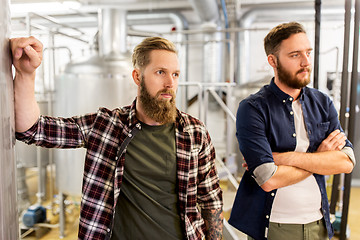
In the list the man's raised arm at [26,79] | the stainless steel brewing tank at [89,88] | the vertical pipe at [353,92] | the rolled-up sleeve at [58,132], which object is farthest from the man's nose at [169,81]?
the stainless steel brewing tank at [89,88]

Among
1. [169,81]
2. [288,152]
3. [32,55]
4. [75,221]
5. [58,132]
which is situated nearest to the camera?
[32,55]

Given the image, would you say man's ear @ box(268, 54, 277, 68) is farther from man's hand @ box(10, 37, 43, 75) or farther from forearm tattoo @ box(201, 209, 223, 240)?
man's hand @ box(10, 37, 43, 75)

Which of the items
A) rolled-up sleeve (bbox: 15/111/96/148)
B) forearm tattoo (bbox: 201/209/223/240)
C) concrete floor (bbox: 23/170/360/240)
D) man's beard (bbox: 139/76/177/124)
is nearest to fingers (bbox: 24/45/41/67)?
rolled-up sleeve (bbox: 15/111/96/148)

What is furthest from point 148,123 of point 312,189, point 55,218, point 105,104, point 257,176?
point 55,218

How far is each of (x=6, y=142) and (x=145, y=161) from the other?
508mm

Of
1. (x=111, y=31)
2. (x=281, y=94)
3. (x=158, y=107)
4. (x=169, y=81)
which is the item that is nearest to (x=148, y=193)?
(x=158, y=107)

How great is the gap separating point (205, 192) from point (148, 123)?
348 millimetres

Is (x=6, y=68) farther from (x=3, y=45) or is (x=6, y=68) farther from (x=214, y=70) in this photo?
(x=214, y=70)

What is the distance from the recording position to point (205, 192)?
4.00 feet

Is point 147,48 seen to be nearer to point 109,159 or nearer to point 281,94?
point 109,159

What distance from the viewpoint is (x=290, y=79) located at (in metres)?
1.32

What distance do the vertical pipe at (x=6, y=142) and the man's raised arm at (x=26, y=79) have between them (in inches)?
2.0

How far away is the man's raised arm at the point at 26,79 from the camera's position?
777mm

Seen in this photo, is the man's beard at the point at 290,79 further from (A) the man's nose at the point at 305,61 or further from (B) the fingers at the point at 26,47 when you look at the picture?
(B) the fingers at the point at 26,47
